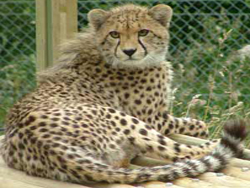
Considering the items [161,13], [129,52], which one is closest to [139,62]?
[129,52]

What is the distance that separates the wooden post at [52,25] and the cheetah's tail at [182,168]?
1.25 meters

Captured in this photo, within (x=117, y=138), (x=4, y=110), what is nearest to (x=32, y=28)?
(x=4, y=110)

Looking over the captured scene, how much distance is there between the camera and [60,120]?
3047mm

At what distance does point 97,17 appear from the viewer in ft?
12.5

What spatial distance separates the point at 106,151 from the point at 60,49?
3.23ft

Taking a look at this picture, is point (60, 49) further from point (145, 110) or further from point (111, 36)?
point (145, 110)

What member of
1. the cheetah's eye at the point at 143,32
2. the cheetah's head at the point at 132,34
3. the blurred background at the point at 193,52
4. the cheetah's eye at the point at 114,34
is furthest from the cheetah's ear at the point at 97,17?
the blurred background at the point at 193,52

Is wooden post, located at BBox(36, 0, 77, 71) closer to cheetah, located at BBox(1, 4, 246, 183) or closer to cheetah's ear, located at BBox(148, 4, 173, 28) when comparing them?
cheetah, located at BBox(1, 4, 246, 183)

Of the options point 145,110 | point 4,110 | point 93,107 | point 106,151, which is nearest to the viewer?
point 106,151

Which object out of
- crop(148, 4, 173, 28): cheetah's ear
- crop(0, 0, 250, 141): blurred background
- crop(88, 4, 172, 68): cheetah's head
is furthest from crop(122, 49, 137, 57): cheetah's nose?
crop(0, 0, 250, 141): blurred background

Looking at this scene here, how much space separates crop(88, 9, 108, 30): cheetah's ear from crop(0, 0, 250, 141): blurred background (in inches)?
49.2

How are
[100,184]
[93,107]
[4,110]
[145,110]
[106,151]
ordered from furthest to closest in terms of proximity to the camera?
[4,110]
[145,110]
[93,107]
[106,151]
[100,184]

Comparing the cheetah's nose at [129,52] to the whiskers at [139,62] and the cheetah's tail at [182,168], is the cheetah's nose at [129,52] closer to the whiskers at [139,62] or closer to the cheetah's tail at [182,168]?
the whiskers at [139,62]

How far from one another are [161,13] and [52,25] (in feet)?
2.05
